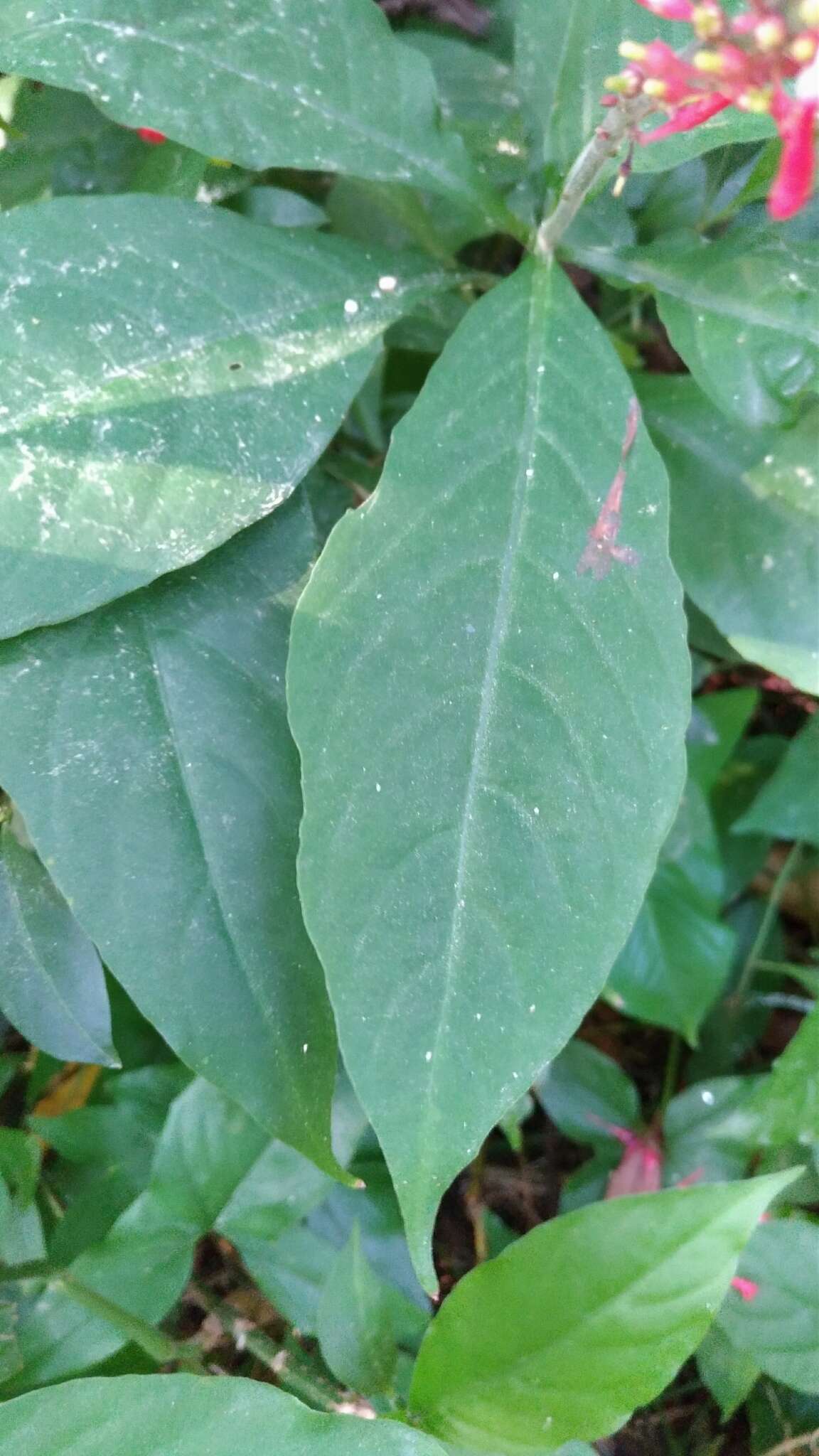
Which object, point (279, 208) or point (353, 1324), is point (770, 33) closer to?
point (279, 208)

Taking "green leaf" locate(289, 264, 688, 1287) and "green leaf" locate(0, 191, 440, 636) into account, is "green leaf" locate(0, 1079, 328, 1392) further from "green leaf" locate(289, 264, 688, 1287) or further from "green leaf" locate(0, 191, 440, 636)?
"green leaf" locate(0, 191, 440, 636)

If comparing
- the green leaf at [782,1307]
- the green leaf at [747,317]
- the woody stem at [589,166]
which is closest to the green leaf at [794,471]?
the green leaf at [747,317]

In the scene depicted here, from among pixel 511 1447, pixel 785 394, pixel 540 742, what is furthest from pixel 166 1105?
pixel 785 394

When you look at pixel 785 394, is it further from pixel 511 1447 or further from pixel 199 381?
pixel 511 1447

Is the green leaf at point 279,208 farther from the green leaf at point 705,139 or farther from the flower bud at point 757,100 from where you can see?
the flower bud at point 757,100

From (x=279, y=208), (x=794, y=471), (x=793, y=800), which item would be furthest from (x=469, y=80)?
(x=793, y=800)

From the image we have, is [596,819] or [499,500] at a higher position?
[499,500]
